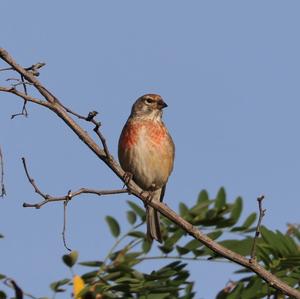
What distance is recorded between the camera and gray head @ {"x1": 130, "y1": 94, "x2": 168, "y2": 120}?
8133 millimetres

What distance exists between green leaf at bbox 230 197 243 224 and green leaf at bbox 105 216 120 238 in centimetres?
Answer: 71

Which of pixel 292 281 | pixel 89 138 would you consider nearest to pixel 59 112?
pixel 89 138

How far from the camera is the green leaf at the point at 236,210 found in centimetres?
427

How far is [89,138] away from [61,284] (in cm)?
91

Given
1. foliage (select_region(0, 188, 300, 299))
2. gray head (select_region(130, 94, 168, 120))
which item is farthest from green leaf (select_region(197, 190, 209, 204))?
gray head (select_region(130, 94, 168, 120))

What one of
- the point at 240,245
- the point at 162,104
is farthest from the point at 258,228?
the point at 162,104

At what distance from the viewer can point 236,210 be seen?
431cm

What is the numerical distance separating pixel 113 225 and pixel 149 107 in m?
4.21

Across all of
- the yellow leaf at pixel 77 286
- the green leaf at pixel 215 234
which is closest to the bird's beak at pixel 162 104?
the green leaf at pixel 215 234

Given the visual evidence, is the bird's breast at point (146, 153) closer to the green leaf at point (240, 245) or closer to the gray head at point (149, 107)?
the gray head at point (149, 107)

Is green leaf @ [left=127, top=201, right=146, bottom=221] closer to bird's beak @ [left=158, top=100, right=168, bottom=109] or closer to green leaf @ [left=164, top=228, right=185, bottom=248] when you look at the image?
green leaf @ [left=164, top=228, right=185, bottom=248]

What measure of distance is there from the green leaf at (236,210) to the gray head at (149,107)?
384 cm

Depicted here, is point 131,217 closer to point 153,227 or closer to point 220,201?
point 153,227

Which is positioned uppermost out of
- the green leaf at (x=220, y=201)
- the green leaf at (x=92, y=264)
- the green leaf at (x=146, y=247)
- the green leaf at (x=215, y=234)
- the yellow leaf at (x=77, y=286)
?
the green leaf at (x=220, y=201)
